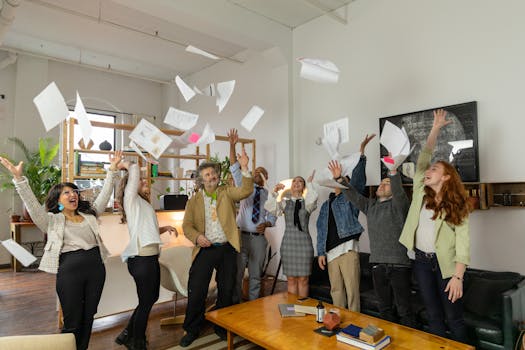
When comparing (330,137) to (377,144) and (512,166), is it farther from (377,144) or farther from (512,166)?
(512,166)

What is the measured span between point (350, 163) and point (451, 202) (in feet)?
3.63

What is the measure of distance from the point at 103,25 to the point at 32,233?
3.56 m

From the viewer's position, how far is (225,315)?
2584 millimetres

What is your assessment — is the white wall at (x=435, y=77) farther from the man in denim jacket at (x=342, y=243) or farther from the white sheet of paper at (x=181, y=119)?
the white sheet of paper at (x=181, y=119)

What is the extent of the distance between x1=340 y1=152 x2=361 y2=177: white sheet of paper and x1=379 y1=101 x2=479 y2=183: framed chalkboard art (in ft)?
2.67

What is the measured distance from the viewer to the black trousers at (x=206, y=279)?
2912 mm

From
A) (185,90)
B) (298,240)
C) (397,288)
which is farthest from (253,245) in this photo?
(185,90)

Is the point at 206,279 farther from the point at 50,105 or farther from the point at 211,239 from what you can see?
the point at 50,105

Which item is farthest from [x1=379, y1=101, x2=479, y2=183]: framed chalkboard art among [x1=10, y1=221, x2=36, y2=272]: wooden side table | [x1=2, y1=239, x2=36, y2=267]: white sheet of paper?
[x1=10, y1=221, x2=36, y2=272]: wooden side table

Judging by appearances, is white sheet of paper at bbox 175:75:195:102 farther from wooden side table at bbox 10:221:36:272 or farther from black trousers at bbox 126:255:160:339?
wooden side table at bbox 10:221:36:272

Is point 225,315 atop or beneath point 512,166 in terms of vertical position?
beneath

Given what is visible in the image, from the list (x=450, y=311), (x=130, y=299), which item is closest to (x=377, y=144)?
(x=450, y=311)

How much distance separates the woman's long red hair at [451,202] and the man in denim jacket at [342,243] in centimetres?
85

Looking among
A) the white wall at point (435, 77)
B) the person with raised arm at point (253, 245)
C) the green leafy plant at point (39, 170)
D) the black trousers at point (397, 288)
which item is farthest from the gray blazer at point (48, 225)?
the green leafy plant at point (39, 170)
